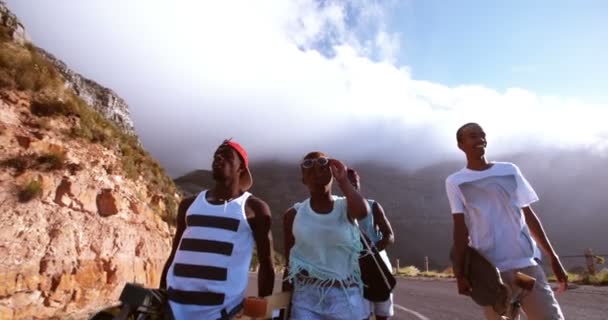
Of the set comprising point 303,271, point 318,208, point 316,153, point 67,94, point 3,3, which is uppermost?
point 3,3

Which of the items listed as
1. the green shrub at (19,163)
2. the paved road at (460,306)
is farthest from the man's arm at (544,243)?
the green shrub at (19,163)

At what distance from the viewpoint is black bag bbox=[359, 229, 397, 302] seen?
2889 mm

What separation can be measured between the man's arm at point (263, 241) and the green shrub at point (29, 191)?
728 centimetres

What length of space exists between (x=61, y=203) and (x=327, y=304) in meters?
7.97

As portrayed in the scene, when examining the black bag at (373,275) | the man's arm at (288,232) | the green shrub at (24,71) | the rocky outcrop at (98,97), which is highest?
the rocky outcrop at (98,97)

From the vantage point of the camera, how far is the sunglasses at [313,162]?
2888mm

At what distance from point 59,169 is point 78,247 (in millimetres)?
1761

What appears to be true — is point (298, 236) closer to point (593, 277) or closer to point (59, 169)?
point (59, 169)

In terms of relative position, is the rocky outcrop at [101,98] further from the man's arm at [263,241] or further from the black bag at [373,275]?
the black bag at [373,275]

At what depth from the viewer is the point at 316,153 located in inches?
117

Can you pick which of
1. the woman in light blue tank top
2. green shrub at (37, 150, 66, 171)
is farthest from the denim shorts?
green shrub at (37, 150, 66, 171)

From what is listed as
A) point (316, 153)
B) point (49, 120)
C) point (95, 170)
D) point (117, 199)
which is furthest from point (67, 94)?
point (316, 153)

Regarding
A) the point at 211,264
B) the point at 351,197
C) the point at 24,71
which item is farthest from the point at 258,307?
the point at 24,71

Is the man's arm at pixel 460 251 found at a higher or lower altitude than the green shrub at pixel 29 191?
lower
